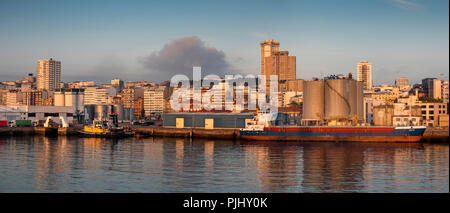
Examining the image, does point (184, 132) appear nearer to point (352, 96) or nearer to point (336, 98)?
point (336, 98)

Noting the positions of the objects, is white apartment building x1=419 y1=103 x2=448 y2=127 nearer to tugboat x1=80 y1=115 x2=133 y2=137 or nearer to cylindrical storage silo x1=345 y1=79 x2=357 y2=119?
cylindrical storage silo x1=345 y1=79 x2=357 y2=119

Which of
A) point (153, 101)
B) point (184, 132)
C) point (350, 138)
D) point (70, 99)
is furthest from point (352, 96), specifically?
point (153, 101)

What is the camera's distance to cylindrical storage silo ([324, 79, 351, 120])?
213 feet

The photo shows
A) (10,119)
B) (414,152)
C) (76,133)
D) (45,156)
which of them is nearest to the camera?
(45,156)

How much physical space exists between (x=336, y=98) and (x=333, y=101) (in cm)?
54

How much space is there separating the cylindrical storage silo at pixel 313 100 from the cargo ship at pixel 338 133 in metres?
8.96

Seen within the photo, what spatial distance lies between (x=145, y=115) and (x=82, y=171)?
155837mm

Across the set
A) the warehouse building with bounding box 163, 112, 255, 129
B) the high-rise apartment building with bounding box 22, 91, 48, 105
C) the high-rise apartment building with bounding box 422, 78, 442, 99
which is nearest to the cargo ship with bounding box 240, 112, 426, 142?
the warehouse building with bounding box 163, 112, 255, 129

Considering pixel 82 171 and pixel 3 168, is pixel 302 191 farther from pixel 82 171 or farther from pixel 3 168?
pixel 3 168

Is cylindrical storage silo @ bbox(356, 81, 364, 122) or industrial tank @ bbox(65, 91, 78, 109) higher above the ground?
industrial tank @ bbox(65, 91, 78, 109)

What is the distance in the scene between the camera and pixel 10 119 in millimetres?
90312

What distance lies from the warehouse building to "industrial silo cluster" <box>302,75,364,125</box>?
313 inches
